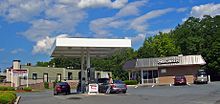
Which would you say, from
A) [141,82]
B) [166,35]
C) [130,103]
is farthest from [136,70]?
[130,103]

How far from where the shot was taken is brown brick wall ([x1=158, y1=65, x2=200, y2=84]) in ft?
211

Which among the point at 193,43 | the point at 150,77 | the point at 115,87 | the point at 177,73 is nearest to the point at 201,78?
the point at 177,73

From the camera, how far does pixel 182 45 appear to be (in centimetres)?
9506

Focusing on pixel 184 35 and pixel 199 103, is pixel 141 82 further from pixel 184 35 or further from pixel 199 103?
pixel 199 103

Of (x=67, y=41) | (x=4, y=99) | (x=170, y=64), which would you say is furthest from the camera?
(x=170, y=64)

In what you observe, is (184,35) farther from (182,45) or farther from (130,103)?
(130,103)

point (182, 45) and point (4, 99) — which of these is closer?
point (4, 99)

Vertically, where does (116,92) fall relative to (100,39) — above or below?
below

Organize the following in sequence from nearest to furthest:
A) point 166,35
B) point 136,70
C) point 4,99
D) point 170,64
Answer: point 4,99
point 170,64
point 136,70
point 166,35

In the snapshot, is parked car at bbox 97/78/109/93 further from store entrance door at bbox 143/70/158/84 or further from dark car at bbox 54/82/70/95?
store entrance door at bbox 143/70/158/84

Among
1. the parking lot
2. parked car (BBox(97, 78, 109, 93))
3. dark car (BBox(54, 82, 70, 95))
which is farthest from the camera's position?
dark car (BBox(54, 82, 70, 95))

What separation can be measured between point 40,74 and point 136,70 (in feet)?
59.6

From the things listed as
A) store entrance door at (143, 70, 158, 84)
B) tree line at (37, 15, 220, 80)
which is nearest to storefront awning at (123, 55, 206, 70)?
store entrance door at (143, 70, 158, 84)

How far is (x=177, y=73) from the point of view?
216ft
